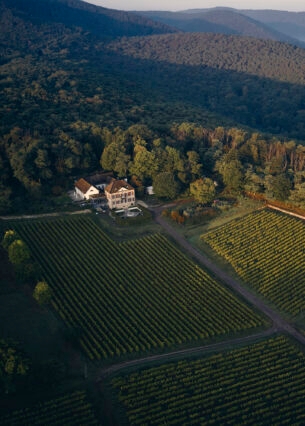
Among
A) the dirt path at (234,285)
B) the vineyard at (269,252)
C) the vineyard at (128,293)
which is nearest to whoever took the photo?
the vineyard at (128,293)

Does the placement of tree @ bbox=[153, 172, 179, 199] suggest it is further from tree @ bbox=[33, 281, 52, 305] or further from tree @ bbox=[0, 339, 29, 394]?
tree @ bbox=[0, 339, 29, 394]

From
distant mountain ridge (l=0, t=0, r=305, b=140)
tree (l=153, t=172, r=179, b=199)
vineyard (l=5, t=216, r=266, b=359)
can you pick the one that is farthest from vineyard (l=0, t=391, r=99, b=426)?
distant mountain ridge (l=0, t=0, r=305, b=140)

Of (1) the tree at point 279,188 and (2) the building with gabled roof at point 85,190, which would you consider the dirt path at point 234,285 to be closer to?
(2) the building with gabled roof at point 85,190

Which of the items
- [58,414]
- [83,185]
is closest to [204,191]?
[83,185]

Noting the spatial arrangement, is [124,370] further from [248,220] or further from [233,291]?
[248,220]

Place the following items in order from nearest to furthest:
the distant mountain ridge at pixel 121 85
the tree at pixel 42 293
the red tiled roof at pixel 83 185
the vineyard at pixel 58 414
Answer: the vineyard at pixel 58 414 < the tree at pixel 42 293 < the red tiled roof at pixel 83 185 < the distant mountain ridge at pixel 121 85

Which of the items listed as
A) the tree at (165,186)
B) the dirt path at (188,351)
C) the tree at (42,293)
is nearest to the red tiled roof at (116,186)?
the tree at (165,186)

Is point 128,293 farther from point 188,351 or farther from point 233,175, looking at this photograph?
point 233,175
